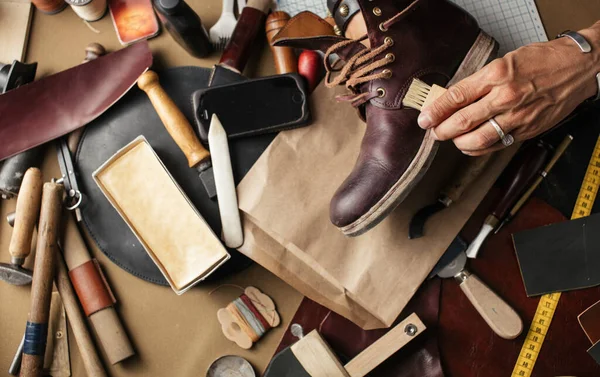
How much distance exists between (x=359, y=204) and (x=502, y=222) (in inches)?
13.8

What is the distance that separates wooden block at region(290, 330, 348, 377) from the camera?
925mm

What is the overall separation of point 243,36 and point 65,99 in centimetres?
39

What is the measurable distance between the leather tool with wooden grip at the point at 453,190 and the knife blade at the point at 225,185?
33 centimetres

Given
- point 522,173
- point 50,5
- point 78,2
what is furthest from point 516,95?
point 50,5

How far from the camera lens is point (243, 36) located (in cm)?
109

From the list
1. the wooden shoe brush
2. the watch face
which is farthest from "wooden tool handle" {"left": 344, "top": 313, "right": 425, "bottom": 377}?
the watch face

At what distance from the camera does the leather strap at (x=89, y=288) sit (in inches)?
41.0

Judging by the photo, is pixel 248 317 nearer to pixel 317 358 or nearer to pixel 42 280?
pixel 317 358

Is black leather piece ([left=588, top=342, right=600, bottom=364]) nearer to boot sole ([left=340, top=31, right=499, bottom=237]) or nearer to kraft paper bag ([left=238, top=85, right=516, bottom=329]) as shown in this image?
kraft paper bag ([left=238, top=85, right=516, bottom=329])

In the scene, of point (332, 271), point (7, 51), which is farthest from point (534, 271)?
point (7, 51)

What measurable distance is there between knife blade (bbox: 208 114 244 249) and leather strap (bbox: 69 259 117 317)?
29cm

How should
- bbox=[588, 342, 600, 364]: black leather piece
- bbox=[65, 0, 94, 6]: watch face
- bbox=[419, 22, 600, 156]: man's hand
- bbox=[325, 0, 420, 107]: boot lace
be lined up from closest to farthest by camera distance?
bbox=[419, 22, 600, 156]: man's hand → bbox=[325, 0, 420, 107]: boot lace → bbox=[588, 342, 600, 364]: black leather piece → bbox=[65, 0, 94, 6]: watch face

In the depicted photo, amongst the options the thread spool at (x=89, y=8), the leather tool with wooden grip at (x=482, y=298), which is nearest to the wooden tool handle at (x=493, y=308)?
the leather tool with wooden grip at (x=482, y=298)

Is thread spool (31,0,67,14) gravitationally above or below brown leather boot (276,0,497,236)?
above
